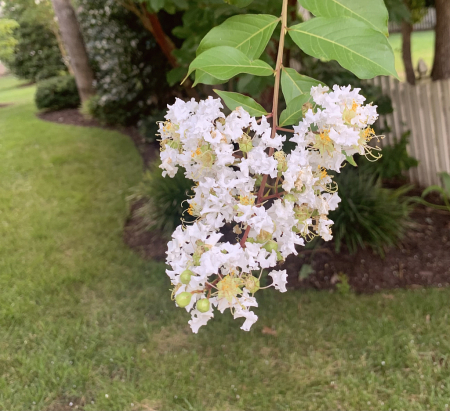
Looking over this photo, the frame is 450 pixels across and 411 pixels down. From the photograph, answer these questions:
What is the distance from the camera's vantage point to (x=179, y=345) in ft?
7.89

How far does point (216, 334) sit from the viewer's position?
246 centimetres

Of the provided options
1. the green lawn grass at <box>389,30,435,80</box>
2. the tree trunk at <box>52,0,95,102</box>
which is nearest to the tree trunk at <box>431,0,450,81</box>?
the tree trunk at <box>52,0,95,102</box>

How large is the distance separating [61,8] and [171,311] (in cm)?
606

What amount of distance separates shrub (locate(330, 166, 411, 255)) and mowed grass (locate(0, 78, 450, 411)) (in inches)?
20.0

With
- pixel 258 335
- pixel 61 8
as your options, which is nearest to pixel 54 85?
pixel 61 8

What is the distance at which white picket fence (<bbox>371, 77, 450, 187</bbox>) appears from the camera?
139 inches

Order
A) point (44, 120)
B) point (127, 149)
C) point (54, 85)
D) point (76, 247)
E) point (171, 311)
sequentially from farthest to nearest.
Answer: point (54, 85) → point (44, 120) → point (127, 149) → point (76, 247) → point (171, 311)

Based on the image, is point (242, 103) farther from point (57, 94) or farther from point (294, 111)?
point (57, 94)

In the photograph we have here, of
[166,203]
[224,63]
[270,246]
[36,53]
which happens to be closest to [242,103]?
[224,63]

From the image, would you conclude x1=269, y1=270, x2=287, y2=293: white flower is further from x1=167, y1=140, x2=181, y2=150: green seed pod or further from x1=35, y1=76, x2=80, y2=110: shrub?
x1=35, y1=76, x2=80, y2=110: shrub

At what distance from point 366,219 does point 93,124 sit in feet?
17.4

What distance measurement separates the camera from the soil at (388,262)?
281 cm

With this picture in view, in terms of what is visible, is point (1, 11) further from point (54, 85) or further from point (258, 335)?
point (258, 335)

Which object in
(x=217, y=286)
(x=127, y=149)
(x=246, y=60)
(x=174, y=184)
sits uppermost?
(x=246, y=60)
